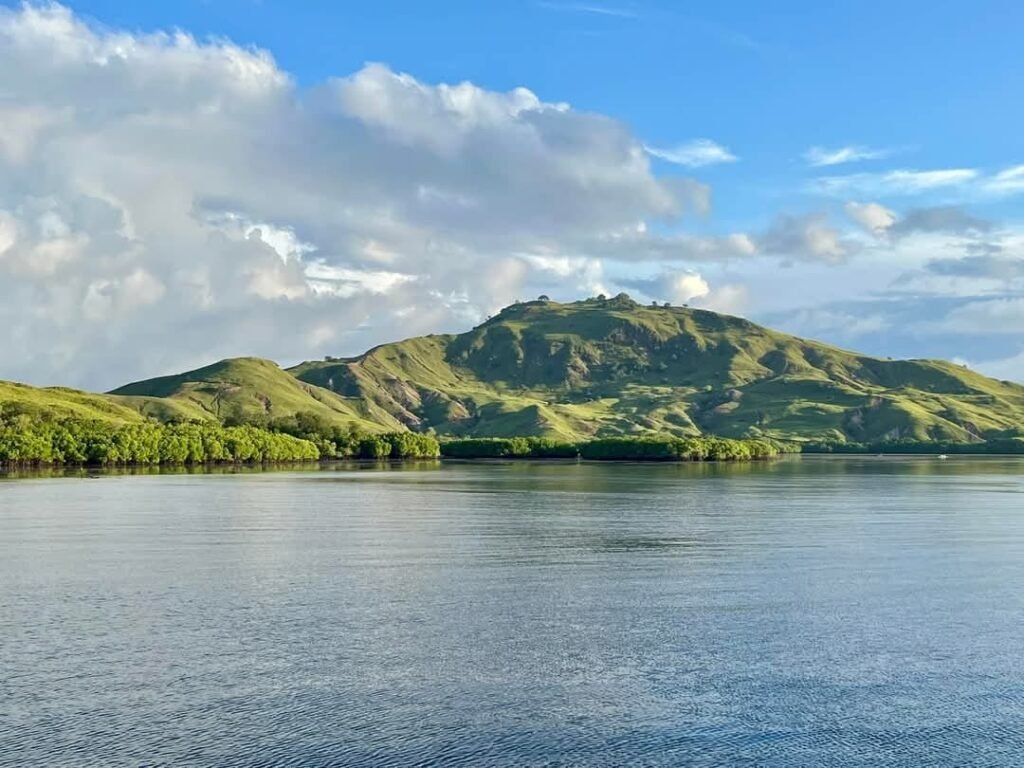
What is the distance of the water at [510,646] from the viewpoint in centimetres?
2994

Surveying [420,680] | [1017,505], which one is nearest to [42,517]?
[420,680]

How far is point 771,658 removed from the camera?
3938cm

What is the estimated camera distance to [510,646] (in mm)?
41344

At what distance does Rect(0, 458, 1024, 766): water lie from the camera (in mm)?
29938

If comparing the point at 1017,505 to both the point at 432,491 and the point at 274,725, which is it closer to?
the point at 432,491

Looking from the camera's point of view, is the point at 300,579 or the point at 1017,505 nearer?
the point at 300,579

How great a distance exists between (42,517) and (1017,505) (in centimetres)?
10082

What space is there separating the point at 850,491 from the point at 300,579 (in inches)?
4099

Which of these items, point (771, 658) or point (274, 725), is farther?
point (771, 658)

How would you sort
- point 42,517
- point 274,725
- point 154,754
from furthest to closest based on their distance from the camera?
point 42,517, point 274,725, point 154,754

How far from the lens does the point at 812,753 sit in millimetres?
29172

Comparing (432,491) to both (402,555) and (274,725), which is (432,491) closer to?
(402,555)

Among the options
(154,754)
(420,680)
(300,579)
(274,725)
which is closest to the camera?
(154,754)

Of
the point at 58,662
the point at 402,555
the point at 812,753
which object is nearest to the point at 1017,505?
the point at 402,555
